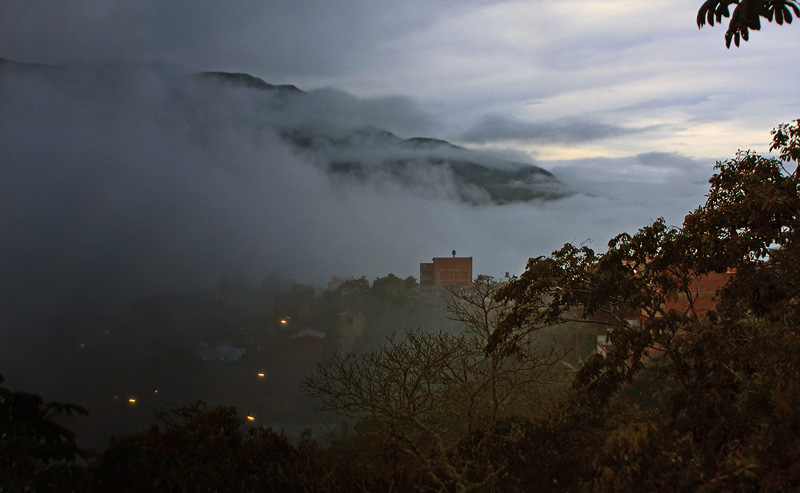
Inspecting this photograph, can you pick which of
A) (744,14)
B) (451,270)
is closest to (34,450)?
(744,14)

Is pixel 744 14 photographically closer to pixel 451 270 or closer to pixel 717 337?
pixel 717 337

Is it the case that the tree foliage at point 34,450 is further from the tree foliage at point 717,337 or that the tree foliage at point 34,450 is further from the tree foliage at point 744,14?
the tree foliage at point 744,14

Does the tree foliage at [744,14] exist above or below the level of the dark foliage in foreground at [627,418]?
above

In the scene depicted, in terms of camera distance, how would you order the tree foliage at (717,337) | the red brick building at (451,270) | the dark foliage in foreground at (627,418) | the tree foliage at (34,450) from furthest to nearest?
the red brick building at (451,270) → the tree foliage at (717,337) → the dark foliage in foreground at (627,418) → the tree foliage at (34,450)

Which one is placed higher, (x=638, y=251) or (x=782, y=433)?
(x=638, y=251)

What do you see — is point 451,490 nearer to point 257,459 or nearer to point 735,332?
point 257,459

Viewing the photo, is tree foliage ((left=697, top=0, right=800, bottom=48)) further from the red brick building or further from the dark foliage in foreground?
the red brick building

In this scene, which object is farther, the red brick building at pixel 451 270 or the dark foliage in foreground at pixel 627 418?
the red brick building at pixel 451 270

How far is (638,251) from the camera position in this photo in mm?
9492

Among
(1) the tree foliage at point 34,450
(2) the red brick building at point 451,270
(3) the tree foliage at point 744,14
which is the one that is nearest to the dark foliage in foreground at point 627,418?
(1) the tree foliage at point 34,450

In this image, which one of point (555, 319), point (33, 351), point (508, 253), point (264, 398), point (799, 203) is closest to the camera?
point (799, 203)

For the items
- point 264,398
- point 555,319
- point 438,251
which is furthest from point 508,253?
point 555,319

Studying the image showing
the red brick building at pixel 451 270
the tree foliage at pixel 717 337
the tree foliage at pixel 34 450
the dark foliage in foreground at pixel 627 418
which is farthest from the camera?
the red brick building at pixel 451 270

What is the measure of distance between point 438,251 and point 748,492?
161546 mm
